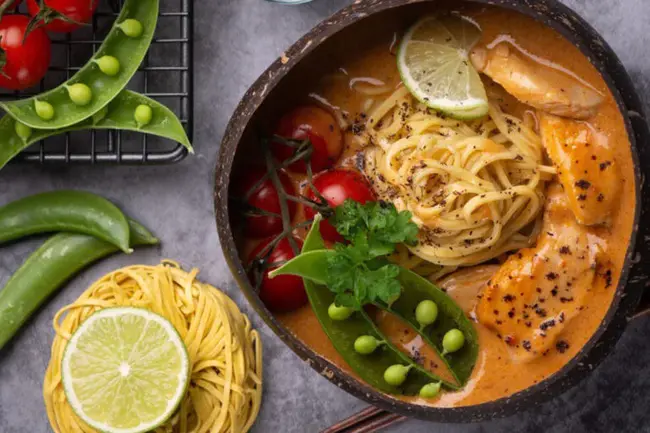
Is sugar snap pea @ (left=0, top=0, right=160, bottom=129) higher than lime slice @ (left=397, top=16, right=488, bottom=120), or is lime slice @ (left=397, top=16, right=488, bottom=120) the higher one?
lime slice @ (left=397, top=16, right=488, bottom=120)

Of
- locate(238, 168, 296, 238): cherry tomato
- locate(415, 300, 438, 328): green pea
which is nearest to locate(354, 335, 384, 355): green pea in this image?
locate(415, 300, 438, 328): green pea

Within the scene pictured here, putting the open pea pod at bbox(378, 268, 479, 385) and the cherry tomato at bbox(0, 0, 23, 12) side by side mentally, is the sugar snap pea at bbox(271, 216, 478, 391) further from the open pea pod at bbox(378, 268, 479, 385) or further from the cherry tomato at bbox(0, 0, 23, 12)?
the cherry tomato at bbox(0, 0, 23, 12)

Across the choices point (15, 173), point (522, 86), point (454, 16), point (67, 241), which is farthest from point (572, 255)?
point (15, 173)

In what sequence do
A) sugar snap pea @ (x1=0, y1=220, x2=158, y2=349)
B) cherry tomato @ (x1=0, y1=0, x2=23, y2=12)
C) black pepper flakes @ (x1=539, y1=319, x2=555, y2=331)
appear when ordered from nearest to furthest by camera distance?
black pepper flakes @ (x1=539, y1=319, x2=555, y2=331) → cherry tomato @ (x1=0, y1=0, x2=23, y2=12) → sugar snap pea @ (x1=0, y1=220, x2=158, y2=349)

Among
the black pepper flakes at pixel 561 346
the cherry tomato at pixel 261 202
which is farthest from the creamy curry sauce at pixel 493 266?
the cherry tomato at pixel 261 202

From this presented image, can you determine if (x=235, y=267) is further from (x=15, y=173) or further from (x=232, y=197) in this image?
(x=15, y=173)

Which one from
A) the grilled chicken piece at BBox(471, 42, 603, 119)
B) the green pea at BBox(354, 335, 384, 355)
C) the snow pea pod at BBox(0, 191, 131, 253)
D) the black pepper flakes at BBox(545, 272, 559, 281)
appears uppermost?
the grilled chicken piece at BBox(471, 42, 603, 119)
